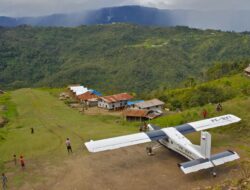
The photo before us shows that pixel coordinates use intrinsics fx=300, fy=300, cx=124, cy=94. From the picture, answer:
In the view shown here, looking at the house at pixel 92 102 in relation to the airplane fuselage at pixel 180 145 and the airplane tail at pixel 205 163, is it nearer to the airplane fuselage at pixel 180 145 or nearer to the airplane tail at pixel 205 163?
the airplane fuselage at pixel 180 145

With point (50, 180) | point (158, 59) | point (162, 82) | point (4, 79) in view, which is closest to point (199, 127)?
point (50, 180)

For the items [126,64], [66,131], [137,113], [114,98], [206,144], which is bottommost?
[126,64]

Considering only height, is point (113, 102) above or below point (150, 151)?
below

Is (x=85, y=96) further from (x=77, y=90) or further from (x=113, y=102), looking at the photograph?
(x=113, y=102)

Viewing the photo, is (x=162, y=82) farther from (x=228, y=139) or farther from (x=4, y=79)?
(x=228, y=139)

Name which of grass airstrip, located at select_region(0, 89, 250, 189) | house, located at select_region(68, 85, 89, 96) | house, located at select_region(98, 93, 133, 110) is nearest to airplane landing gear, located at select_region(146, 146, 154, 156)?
grass airstrip, located at select_region(0, 89, 250, 189)

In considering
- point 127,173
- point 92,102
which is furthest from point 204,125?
point 92,102
